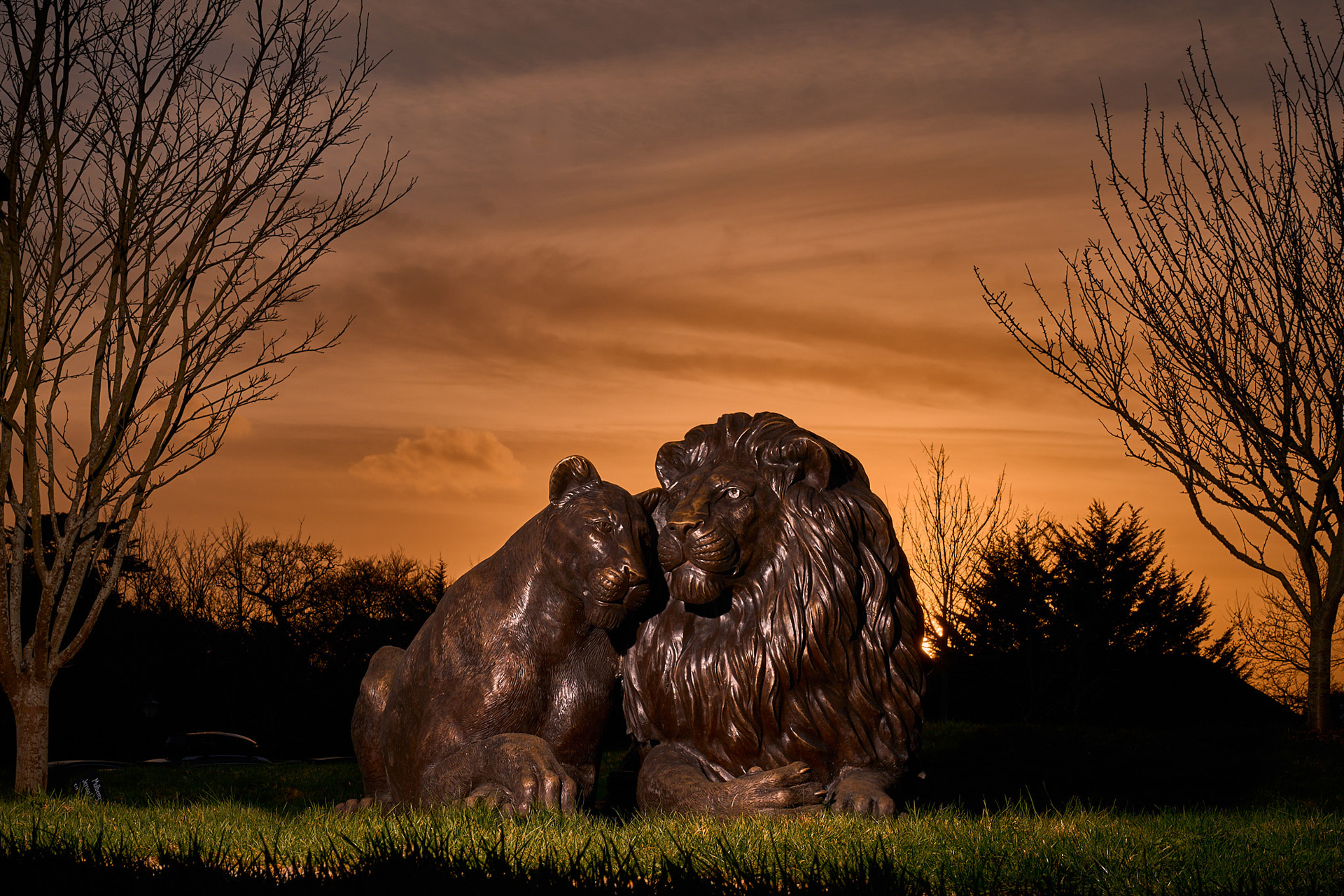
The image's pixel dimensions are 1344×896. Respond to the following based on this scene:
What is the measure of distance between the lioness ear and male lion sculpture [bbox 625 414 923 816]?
337mm

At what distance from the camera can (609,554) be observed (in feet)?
12.3

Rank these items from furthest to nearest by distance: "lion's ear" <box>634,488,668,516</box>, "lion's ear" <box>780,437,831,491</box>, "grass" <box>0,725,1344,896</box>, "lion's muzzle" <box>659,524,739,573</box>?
"lion's ear" <box>634,488,668,516</box> < "lion's ear" <box>780,437,831,491</box> < "lion's muzzle" <box>659,524,739,573</box> < "grass" <box>0,725,1344,896</box>

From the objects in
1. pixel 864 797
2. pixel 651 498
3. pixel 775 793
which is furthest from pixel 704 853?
pixel 651 498

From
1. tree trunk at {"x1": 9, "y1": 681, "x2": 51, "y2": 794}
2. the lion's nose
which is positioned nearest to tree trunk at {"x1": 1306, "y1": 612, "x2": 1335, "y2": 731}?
the lion's nose

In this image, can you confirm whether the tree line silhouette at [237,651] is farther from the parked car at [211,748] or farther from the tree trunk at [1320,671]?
the tree trunk at [1320,671]

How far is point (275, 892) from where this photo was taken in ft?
8.91

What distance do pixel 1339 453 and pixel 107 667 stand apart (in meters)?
24.9

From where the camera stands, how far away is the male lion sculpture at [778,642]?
3.76 meters

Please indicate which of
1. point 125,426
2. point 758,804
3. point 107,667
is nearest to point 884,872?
point 758,804

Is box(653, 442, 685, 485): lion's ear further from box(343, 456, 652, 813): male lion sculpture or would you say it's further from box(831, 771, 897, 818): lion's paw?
box(831, 771, 897, 818): lion's paw

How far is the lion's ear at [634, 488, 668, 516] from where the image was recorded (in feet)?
13.3

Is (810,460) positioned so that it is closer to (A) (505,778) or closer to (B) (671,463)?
(B) (671,463)

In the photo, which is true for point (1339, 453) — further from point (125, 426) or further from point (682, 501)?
point (125, 426)

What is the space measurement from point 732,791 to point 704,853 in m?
0.65
